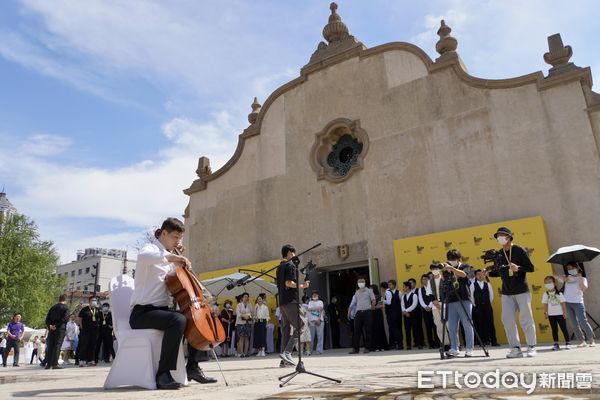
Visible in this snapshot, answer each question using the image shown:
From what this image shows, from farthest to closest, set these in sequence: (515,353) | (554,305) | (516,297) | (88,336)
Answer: (88,336) < (554,305) < (516,297) < (515,353)

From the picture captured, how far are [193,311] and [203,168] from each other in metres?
16.5

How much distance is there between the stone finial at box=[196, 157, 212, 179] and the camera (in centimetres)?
2067

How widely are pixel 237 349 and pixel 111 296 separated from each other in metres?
9.96

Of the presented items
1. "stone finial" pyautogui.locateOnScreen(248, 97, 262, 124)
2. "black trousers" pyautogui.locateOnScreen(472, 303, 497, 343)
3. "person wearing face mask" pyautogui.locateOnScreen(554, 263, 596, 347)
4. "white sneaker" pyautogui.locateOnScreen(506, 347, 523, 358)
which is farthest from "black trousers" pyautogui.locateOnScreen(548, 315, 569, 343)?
"stone finial" pyautogui.locateOnScreen(248, 97, 262, 124)

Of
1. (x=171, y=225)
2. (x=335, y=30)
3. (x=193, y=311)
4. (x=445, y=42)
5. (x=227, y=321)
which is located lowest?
(x=193, y=311)

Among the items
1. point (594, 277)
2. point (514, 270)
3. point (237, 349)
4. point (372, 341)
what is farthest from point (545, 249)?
point (237, 349)

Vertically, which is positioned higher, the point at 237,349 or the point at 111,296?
the point at 111,296

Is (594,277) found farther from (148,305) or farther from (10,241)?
(10,241)

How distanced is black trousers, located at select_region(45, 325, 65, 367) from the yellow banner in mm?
9759

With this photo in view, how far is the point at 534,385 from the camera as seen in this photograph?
10.9 ft

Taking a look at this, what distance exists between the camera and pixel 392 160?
1511 centimetres

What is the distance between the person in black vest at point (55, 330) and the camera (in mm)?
12367

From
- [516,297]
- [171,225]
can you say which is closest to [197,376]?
[171,225]

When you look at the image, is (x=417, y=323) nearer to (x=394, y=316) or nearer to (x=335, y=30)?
(x=394, y=316)
